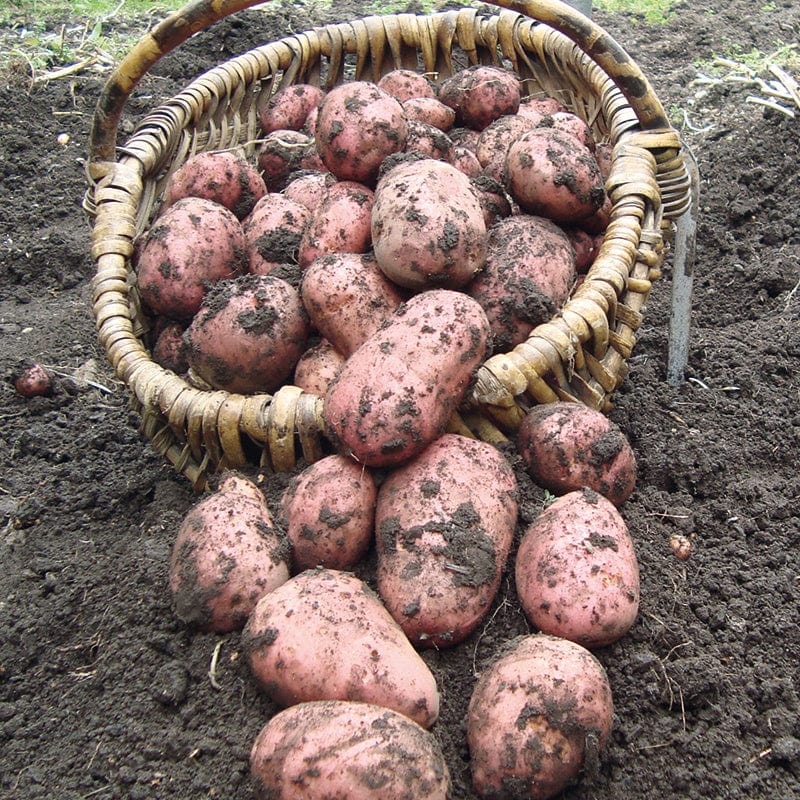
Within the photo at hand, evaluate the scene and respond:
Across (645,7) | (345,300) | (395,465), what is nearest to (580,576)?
(395,465)

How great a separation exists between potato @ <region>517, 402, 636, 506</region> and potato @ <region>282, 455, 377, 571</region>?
12.8 inches

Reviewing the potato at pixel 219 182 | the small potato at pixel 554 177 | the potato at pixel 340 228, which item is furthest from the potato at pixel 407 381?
the potato at pixel 219 182

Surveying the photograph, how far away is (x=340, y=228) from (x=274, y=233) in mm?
221

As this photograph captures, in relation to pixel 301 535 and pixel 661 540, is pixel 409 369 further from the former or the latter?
pixel 661 540

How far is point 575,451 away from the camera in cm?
149

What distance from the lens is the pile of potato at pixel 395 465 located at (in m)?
1.14

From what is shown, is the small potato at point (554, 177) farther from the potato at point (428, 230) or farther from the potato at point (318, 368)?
the potato at point (318, 368)

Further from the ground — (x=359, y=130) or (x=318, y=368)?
(x=359, y=130)

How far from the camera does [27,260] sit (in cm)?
284

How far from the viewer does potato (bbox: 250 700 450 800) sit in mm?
1029

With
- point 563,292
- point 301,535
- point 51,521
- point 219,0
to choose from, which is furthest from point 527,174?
point 51,521

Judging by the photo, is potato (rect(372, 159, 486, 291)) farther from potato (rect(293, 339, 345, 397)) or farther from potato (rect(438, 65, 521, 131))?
potato (rect(438, 65, 521, 131))

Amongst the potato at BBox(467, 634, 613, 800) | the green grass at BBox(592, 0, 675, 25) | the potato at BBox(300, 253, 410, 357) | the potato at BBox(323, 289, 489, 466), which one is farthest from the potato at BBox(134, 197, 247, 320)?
the green grass at BBox(592, 0, 675, 25)

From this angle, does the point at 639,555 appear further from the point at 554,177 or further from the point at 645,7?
the point at 645,7
